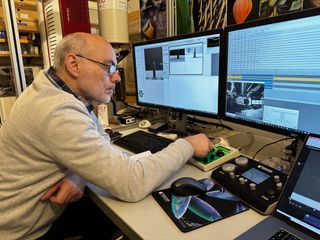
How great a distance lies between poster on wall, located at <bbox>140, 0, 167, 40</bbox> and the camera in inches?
65.1

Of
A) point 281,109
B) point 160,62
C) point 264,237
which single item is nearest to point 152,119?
point 160,62

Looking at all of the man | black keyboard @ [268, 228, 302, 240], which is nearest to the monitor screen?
the man

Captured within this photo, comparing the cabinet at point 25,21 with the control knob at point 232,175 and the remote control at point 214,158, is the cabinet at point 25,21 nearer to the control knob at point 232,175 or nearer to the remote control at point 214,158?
the remote control at point 214,158

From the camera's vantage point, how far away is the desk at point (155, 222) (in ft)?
1.86

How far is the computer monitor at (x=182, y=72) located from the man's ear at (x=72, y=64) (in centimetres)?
51

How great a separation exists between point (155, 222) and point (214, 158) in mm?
394

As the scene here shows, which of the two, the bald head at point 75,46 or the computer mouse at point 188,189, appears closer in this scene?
the computer mouse at point 188,189

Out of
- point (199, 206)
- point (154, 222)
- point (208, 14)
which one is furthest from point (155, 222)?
point (208, 14)

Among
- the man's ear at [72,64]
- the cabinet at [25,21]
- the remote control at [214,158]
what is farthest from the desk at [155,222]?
the cabinet at [25,21]

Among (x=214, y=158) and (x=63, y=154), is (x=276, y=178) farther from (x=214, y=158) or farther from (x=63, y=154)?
(x=63, y=154)

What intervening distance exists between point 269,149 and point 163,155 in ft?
1.84

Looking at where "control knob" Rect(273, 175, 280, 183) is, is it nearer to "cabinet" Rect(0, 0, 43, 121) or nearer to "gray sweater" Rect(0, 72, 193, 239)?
"gray sweater" Rect(0, 72, 193, 239)

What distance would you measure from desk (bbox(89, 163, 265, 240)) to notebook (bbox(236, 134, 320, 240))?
0.11 ft

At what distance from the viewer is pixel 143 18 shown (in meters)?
1.85
